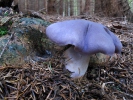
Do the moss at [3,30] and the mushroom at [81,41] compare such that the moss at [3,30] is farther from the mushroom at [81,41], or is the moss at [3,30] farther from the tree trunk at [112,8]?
the tree trunk at [112,8]

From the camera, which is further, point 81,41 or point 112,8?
point 112,8

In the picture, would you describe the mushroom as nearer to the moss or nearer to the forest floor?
the forest floor

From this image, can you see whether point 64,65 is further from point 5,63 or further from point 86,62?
point 5,63

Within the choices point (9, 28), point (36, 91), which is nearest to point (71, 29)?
point (36, 91)

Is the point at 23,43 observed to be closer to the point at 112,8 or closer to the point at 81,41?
the point at 81,41

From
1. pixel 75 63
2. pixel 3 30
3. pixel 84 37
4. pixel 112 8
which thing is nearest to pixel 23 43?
pixel 3 30

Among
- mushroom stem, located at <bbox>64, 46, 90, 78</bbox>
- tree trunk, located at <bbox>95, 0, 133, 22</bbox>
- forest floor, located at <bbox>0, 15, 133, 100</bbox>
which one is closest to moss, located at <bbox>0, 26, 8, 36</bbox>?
forest floor, located at <bbox>0, 15, 133, 100</bbox>

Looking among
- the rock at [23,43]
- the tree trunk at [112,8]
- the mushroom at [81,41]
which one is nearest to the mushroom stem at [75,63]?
the mushroom at [81,41]
